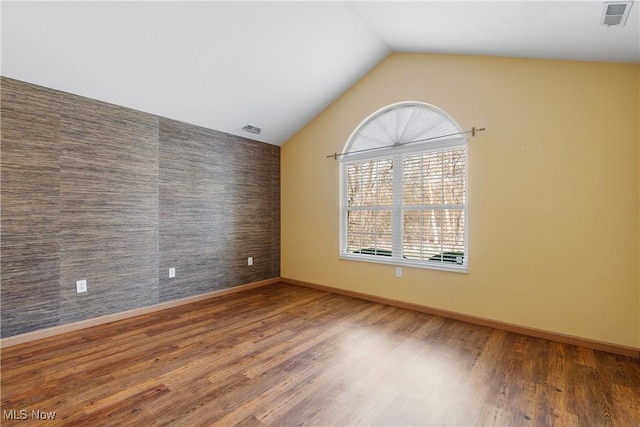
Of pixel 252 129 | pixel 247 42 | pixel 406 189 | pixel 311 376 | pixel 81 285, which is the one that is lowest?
pixel 311 376

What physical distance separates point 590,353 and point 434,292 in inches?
52.4

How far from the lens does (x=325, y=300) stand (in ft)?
12.8

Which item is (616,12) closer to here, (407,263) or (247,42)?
(407,263)

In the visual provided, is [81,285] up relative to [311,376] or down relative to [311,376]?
up

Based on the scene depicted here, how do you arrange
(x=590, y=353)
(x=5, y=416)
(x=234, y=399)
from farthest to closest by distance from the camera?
(x=590, y=353) < (x=234, y=399) < (x=5, y=416)

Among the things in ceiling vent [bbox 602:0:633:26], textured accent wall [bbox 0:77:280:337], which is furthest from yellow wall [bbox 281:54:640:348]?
textured accent wall [bbox 0:77:280:337]

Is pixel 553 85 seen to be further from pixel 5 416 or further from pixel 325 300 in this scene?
pixel 5 416

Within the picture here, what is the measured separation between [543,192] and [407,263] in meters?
1.53

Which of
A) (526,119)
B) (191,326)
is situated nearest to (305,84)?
(526,119)

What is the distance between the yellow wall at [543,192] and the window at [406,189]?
15 centimetres

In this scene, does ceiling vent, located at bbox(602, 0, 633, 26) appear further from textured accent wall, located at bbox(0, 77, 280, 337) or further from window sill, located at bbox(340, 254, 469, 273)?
textured accent wall, located at bbox(0, 77, 280, 337)

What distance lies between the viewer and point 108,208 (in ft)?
10.0

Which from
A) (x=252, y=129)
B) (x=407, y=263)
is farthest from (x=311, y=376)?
(x=252, y=129)

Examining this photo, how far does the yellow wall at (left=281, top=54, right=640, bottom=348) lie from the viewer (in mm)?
2438
